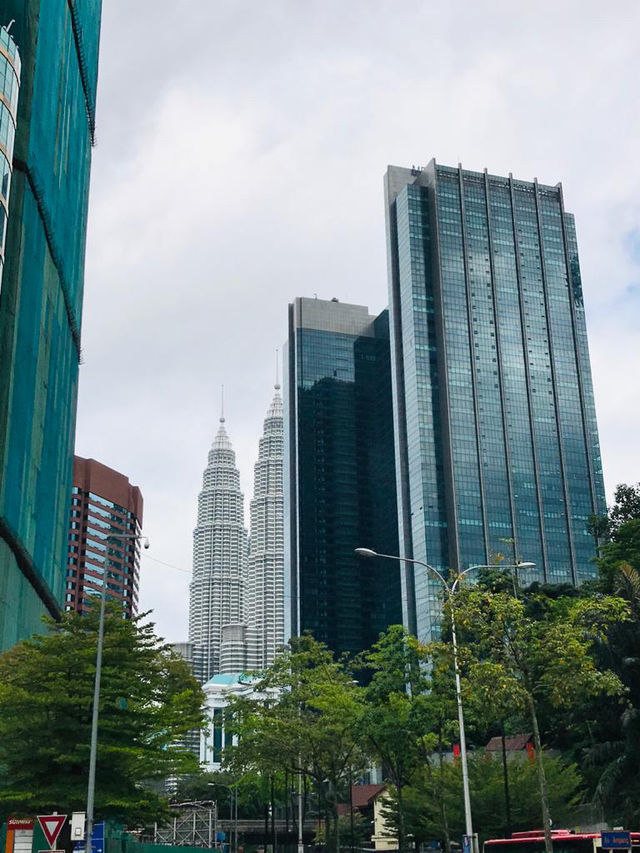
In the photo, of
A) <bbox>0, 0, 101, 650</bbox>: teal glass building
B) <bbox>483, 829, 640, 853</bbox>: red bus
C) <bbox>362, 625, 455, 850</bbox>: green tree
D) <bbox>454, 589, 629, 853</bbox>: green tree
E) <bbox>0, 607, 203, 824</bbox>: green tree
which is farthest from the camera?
<bbox>0, 0, 101, 650</bbox>: teal glass building

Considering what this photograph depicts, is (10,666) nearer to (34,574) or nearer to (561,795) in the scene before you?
(561,795)

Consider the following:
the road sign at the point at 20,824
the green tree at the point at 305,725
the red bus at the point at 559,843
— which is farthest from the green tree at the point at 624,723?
the road sign at the point at 20,824

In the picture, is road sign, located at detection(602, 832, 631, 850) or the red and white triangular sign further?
road sign, located at detection(602, 832, 631, 850)

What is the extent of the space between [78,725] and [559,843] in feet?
65.7

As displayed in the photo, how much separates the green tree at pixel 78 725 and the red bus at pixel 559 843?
15.3 m

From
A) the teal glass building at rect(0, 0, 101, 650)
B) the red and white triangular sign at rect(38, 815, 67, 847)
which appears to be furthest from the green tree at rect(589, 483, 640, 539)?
the red and white triangular sign at rect(38, 815, 67, 847)

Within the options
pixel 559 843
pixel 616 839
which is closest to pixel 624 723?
pixel 559 843

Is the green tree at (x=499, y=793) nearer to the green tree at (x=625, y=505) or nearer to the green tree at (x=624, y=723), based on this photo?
the green tree at (x=624, y=723)

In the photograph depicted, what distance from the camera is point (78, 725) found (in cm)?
3866

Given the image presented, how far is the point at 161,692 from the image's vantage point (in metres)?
45.3

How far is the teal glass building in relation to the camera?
69.6 meters

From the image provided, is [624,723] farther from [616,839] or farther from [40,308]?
[40,308]

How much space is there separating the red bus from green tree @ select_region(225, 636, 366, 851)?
10.0 m

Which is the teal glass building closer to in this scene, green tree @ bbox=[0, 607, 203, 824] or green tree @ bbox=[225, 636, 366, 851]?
green tree @ bbox=[225, 636, 366, 851]
